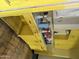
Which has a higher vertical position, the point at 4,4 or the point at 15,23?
the point at 4,4

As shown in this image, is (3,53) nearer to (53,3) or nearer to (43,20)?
(43,20)

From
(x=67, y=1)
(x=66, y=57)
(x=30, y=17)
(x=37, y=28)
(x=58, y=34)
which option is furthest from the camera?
(x=66, y=57)

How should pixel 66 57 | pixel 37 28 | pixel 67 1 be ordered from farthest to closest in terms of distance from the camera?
1. pixel 66 57
2. pixel 37 28
3. pixel 67 1

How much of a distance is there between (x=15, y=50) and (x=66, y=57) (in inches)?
27.0

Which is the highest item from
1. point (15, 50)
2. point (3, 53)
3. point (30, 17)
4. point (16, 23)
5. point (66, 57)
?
point (30, 17)

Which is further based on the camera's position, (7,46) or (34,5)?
(7,46)

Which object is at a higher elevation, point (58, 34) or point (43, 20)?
point (43, 20)

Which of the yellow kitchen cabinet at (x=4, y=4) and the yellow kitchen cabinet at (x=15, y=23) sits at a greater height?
the yellow kitchen cabinet at (x=4, y=4)

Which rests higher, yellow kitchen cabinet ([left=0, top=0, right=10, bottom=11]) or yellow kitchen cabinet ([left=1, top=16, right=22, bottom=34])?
yellow kitchen cabinet ([left=0, top=0, right=10, bottom=11])

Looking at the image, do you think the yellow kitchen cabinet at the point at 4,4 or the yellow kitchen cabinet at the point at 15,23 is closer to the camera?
the yellow kitchen cabinet at the point at 4,4

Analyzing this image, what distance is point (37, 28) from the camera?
1129 millimetres

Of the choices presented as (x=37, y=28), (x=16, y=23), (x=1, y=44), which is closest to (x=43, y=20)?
(x=37, y=28)

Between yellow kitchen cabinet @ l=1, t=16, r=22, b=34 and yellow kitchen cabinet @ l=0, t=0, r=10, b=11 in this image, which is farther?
yellow kitchen cabinet @ l=1, t=16, r=22, b=34

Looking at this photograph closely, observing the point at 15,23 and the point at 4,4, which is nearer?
the point at 4,4
